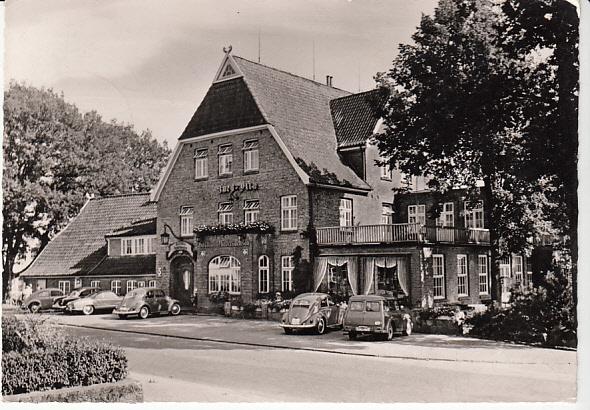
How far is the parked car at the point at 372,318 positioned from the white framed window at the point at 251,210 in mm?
4863

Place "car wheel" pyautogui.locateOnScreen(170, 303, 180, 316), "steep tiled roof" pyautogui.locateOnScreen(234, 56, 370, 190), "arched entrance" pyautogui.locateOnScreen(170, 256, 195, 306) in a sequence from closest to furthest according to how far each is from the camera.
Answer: "car wheel" pyautogui.locateOnScreen(170, 303, 180, 316) < "arched entrance" pyautogui.locateOnScreen(170, 256, 195, 306) < "steep tiled roof" pyautogui.locateOnScreen(234, 56, 370, 190)

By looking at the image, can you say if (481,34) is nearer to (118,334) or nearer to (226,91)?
(226,91)

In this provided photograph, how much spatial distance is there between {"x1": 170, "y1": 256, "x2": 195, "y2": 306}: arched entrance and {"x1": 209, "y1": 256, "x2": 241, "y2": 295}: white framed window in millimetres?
567

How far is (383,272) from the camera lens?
16.4 m

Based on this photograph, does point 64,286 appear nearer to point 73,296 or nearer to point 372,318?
point 73,296

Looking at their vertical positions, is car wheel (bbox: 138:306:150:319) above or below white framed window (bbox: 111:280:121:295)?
below

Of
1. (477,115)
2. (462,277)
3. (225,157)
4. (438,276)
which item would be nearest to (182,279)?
(225,157)

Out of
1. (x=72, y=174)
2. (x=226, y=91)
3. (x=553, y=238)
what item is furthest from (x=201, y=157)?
(x=553, y=238)

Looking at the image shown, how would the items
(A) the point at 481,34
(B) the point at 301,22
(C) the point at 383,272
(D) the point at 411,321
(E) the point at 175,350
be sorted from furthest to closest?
1. (C) the point at 383,272
2. (D) the point at 411,321
3. (A) the point at 481,34
4. (E) the point at 175,350
5. (B) the point at 301,22

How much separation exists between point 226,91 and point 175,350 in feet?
21.7

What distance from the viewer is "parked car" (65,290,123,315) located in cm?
1162

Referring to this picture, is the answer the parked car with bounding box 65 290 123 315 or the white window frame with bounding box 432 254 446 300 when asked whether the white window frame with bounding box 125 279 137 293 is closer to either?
the parked car with bounding box 65 290 123 315

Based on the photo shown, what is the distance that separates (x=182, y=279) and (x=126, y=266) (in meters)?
3.24

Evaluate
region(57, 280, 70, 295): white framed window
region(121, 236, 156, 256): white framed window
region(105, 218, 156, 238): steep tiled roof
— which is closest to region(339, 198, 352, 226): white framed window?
region(105, 218, 156, 238): steep tiled roof
